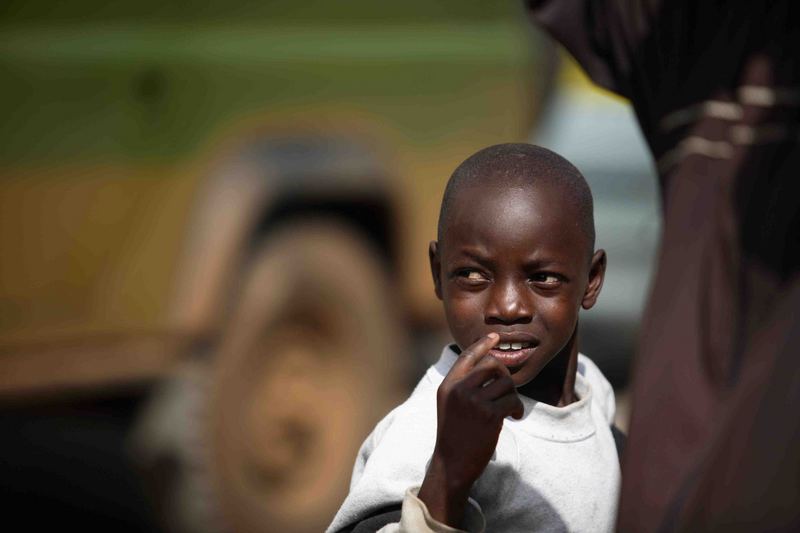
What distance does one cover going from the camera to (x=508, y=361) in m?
2.29

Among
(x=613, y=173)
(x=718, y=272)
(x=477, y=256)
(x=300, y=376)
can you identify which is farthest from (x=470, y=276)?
(x=613, y=173)

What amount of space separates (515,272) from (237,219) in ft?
11.3

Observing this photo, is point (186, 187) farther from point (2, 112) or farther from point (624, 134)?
point (624, 134)

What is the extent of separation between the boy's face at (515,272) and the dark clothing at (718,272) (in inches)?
9.0

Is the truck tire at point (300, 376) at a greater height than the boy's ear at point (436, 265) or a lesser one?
lesser

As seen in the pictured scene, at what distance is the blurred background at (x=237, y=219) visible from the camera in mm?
5121

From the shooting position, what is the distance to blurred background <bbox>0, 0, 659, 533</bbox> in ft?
16.8

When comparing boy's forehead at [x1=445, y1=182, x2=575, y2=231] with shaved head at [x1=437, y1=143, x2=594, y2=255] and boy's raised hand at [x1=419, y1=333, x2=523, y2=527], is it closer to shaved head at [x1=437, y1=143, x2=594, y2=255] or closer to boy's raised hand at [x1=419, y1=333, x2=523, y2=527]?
shaved head at [x1=437, y1=143, x2=594, y2=255]

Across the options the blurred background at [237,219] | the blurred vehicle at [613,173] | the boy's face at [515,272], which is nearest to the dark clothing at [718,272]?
the boy's face at [515,272]

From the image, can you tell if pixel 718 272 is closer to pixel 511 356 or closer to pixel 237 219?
pixel 511 356

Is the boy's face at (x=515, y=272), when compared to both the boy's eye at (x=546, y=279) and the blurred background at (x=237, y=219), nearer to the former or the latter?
the boy's eye at (x=546, y=279)

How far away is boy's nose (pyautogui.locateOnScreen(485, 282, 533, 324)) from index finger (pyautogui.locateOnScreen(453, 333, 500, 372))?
0.27ft

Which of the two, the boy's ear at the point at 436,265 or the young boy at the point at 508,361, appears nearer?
the young boy at the point at 508,361

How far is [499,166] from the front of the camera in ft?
7.80
